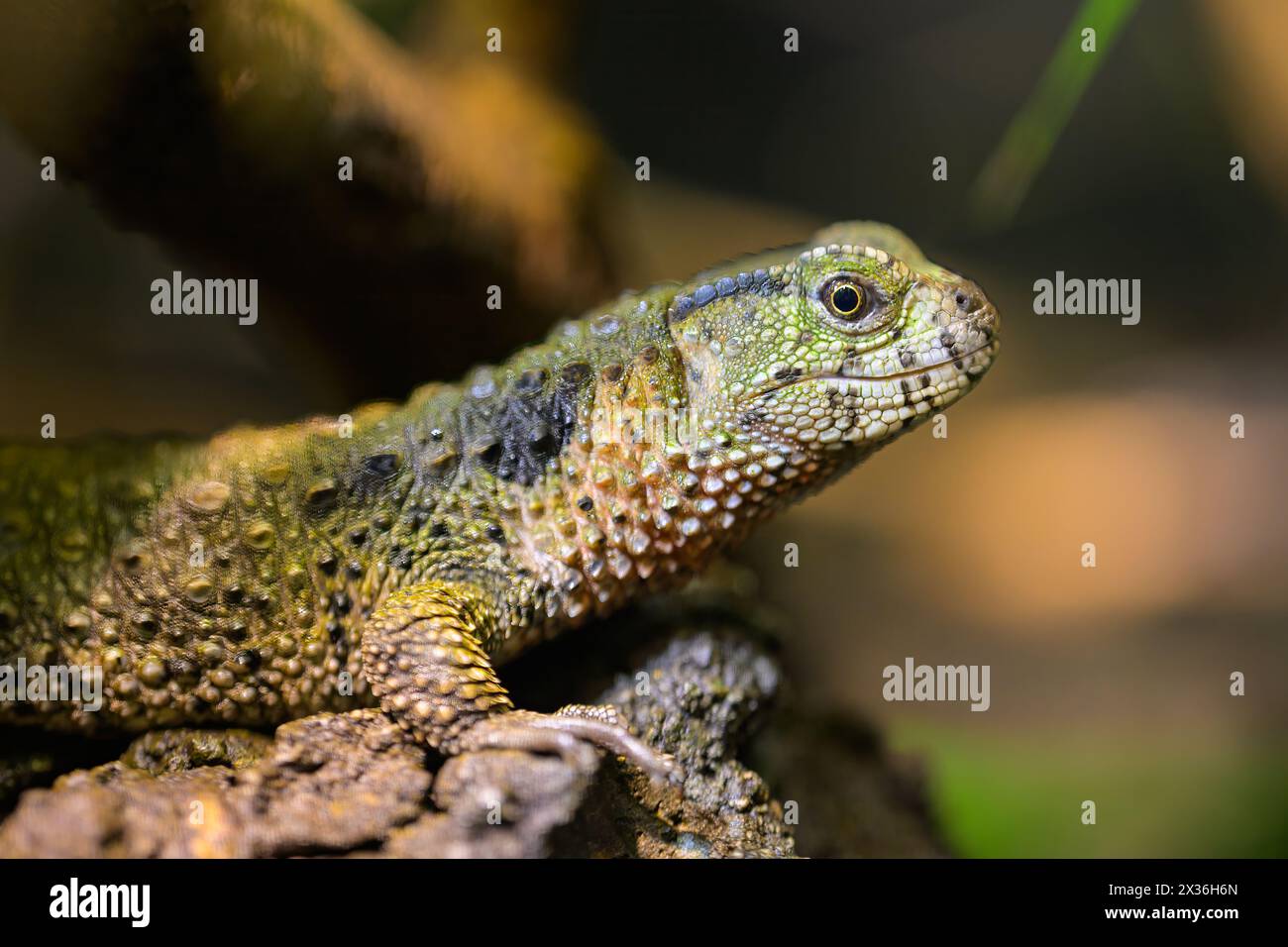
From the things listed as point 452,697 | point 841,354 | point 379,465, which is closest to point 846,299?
point 841,354

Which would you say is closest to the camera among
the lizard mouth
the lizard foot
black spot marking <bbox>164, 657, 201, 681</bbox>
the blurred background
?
the lizard foot

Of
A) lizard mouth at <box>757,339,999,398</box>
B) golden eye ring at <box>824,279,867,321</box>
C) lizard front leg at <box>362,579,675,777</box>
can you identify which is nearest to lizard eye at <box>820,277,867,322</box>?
golden eye ring at <box>824,279,867,321</box>

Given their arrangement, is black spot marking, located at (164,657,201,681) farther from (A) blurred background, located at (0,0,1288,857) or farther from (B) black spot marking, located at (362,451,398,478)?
(A) blurred background, located at (0,0,1288,857)

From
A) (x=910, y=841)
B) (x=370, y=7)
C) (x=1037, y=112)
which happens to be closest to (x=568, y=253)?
(x=370, y=7)

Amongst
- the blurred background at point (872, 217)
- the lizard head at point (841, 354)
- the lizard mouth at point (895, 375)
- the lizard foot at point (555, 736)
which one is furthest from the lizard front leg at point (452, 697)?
the blurred background at point (872, 217)

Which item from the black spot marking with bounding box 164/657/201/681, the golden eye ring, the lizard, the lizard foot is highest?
the golden eye ring

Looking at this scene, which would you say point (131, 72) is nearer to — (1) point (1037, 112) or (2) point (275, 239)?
(2) point (275, 239)

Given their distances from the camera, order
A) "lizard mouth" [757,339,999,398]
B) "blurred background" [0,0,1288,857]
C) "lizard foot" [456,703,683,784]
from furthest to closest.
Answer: "blurred background" [0,0,1288,857]
"lizard mouth" [757,339,999,398]
"lizard foot" [456,703,683,784]
